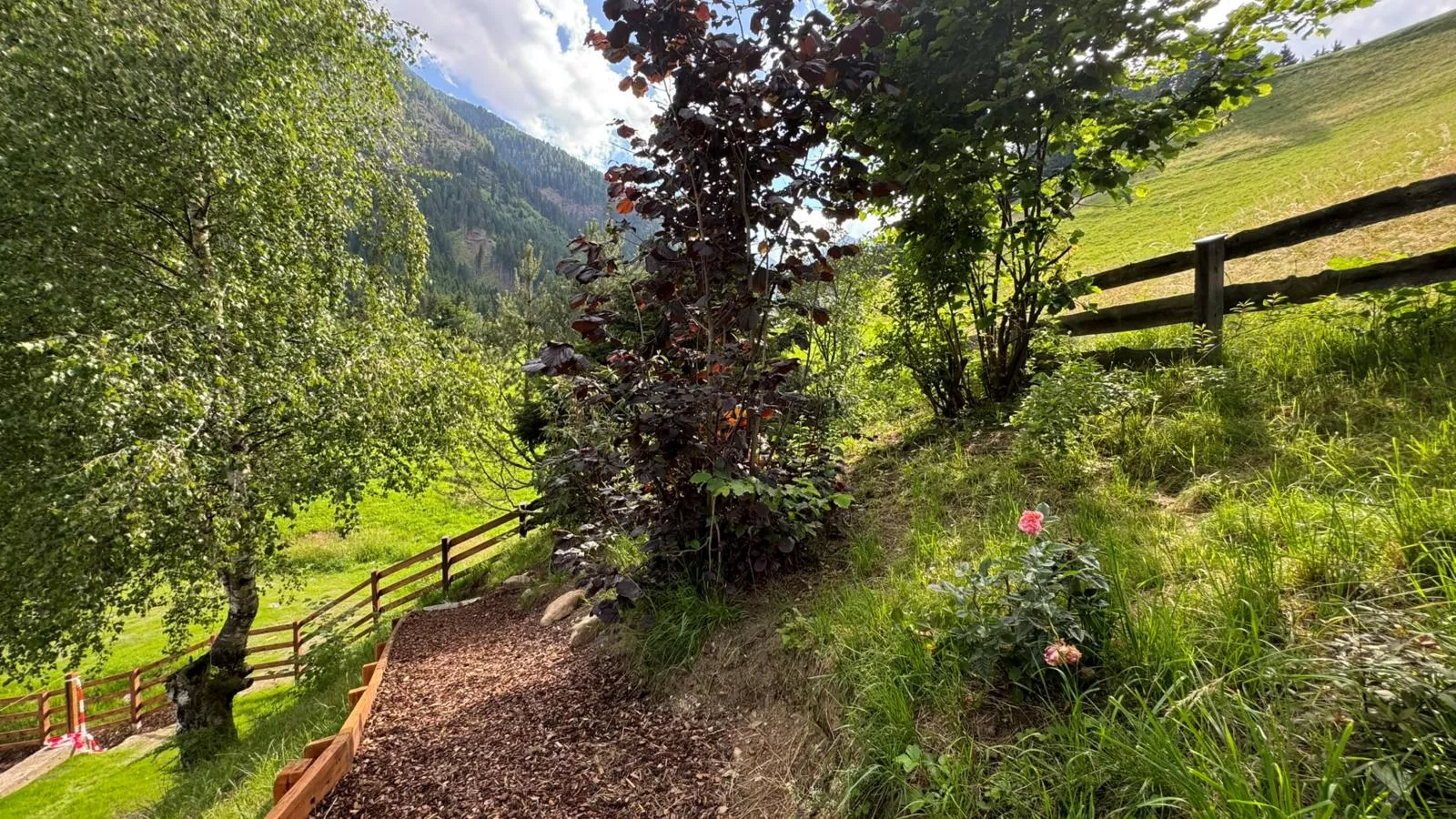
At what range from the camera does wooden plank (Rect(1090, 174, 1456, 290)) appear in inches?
130

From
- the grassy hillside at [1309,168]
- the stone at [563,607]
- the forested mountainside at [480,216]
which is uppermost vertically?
the forested mountainside at [480,216]

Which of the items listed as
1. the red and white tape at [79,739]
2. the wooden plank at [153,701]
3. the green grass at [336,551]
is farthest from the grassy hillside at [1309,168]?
the red and white tape at [79,739]

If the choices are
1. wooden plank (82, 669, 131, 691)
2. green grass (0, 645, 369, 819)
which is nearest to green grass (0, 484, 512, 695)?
wooden plank (82, 669, 131, 691)

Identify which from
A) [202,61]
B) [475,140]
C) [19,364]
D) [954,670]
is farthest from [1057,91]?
[475,140]

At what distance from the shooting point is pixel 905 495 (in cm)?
373

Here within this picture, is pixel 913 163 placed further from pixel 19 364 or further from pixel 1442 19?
pixel 1442 19

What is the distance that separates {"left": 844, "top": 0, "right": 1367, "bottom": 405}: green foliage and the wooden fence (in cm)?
65

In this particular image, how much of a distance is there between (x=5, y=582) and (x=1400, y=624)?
9.03m

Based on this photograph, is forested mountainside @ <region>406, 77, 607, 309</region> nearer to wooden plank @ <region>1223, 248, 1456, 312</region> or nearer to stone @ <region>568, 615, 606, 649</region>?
stone @ <region>568, 615, 606, 649</region>

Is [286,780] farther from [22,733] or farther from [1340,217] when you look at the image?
[22,733]

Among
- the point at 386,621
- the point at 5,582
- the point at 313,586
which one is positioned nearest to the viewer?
the point at 5,582

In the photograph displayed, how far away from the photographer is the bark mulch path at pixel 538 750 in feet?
7.89

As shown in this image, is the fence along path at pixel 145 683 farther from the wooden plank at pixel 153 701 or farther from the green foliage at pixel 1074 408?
the green foliage at pixel 1074 408

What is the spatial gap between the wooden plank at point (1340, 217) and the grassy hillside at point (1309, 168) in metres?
0.86
